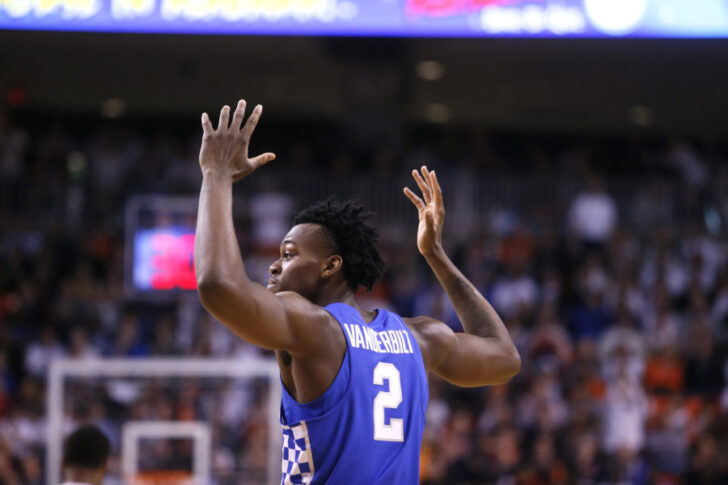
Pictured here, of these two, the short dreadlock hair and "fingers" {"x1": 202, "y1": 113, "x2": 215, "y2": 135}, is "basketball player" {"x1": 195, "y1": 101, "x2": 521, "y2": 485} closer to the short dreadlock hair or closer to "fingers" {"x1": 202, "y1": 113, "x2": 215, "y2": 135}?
"fingers" {"x1": 202, "y1": 113, "x2": 215, "y2": 135}

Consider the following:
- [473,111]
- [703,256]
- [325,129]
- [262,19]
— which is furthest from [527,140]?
[262,19]

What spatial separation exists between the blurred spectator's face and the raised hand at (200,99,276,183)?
0.46 metres

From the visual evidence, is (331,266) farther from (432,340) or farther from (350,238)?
(432,340)

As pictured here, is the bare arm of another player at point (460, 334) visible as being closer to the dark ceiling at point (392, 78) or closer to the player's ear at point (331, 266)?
the player's ear at point (331, 266)

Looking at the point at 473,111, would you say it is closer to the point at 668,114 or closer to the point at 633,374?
the point at 668,114

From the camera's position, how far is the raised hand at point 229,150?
3.10m

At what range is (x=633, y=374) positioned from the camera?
11398 millimetres

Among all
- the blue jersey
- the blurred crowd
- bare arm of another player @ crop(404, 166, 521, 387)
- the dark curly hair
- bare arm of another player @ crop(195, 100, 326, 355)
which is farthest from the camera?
the blurred crowd

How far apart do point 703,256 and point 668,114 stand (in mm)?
5017

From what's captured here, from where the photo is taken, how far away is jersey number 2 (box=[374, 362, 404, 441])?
11.0 ft

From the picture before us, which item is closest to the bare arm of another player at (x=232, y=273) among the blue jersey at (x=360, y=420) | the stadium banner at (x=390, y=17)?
the blue jersey at (x=360, y=420)

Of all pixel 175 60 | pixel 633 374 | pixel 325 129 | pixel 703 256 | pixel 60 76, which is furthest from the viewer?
pixel 325 129

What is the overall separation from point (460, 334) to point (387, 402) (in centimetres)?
64

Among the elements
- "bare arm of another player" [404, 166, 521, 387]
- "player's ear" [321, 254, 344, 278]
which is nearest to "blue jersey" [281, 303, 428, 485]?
"player's ear" [321, 254, 344, 278]
